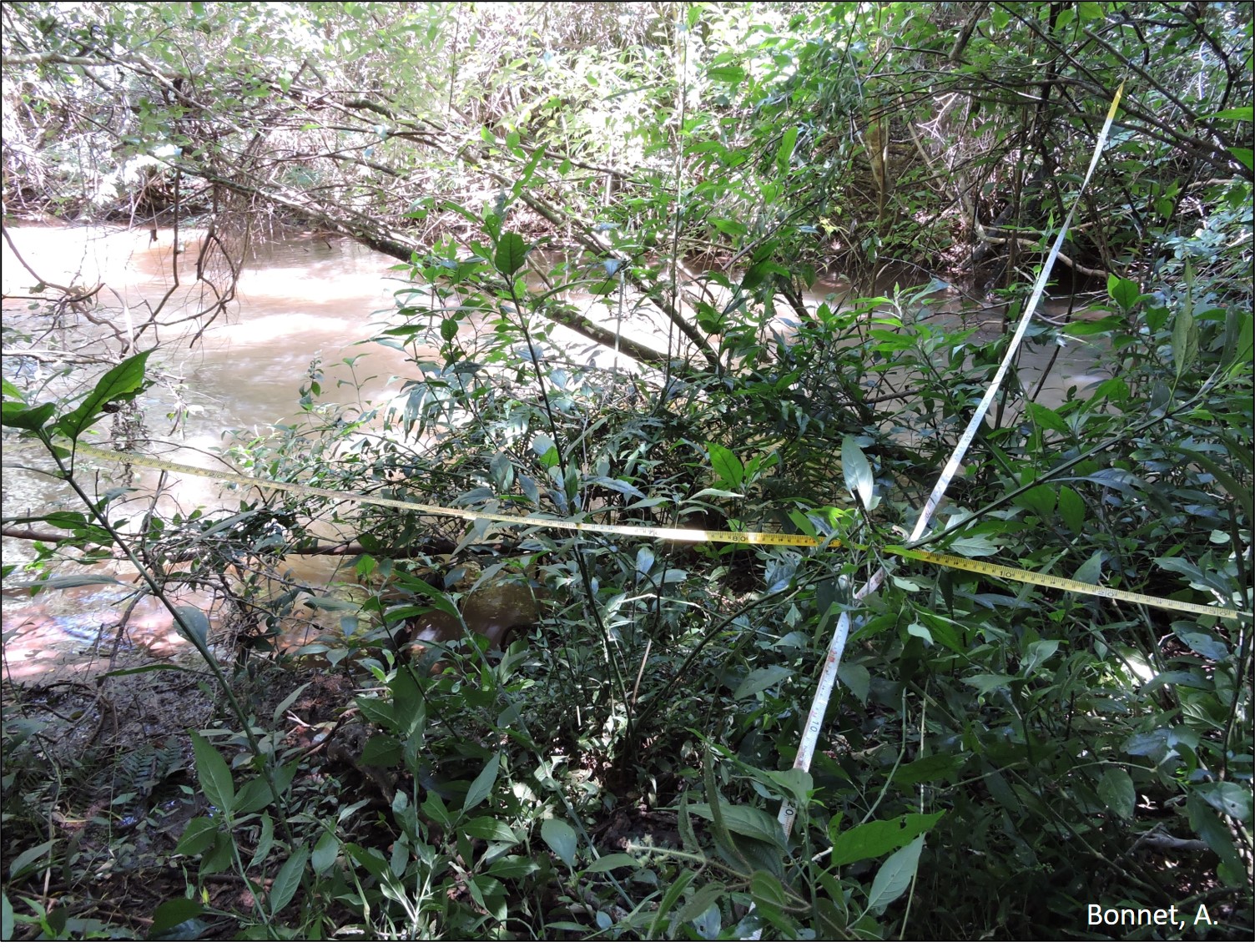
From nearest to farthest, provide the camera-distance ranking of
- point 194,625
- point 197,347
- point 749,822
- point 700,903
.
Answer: point 700,903, point 749,822, point 194,625, point 197,347

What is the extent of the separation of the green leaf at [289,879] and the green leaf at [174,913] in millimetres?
96

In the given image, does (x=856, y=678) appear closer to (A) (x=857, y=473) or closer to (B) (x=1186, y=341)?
(A) (x=857, y=473)

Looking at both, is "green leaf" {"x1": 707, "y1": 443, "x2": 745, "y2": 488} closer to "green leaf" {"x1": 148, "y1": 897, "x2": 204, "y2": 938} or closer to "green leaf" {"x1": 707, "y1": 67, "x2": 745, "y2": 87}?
"green leaf" {"x1": 148, "y1": 897, "x2": 204, "y2": 938}

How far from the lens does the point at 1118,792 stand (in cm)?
89

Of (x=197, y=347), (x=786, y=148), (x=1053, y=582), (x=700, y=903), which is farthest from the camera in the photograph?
(x=197, y=347)

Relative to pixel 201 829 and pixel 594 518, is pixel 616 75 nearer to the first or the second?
pixel 594 518

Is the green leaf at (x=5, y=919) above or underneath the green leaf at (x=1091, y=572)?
underneath

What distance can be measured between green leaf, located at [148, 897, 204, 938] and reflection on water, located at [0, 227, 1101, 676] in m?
1.18

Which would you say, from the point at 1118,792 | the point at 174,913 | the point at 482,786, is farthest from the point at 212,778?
the point at 1118,792

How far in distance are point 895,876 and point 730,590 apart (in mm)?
1211

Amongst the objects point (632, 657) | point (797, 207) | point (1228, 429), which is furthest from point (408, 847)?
point (797, 207)

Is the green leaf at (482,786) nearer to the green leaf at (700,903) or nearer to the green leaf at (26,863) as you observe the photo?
the green leaf at (700,903)

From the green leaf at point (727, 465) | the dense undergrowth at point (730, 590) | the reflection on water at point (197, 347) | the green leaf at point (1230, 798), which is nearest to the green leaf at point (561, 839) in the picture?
the dense undergrowth at point (730, 590)

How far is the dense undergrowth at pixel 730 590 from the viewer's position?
0.99m
